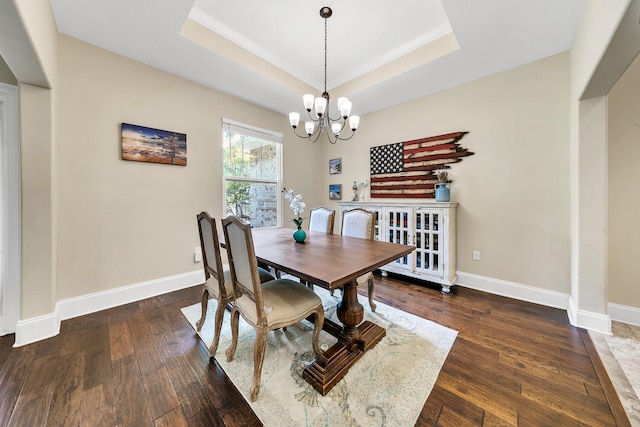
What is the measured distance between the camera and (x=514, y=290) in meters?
2.59

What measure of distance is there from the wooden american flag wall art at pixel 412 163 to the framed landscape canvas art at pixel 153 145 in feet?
9.19

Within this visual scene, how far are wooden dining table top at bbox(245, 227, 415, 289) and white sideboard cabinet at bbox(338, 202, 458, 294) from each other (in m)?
1.10

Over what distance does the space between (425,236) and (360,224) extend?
106 centimetres

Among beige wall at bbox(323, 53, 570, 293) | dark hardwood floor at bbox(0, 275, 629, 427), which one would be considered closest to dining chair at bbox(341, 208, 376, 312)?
dark hardwood floor at bbox(0, 275, 629, 427)

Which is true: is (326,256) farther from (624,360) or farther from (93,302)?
(93,302)

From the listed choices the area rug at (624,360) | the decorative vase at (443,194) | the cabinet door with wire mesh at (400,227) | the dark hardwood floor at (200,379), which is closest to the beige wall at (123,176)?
the dark hardwood floor at (200,379)

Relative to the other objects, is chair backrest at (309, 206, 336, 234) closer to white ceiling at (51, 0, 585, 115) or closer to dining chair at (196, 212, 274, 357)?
dining chair at (196, 212, 274, 357)

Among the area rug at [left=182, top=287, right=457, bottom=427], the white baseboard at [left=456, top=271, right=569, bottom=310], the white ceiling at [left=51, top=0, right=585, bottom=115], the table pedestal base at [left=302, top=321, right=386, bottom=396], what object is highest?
the white ceiling at [left=51, top=0, right=585, bottom=115]

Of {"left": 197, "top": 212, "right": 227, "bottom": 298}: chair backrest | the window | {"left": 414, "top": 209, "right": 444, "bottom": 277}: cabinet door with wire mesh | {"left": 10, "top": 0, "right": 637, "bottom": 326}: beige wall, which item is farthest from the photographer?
the window

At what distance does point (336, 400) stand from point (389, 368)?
0.46 meters

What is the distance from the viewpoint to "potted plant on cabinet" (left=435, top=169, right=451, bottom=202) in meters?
2.88

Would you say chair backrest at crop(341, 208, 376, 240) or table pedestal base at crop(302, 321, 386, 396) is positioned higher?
chair backrest at crop(341, 208, 376, 240)

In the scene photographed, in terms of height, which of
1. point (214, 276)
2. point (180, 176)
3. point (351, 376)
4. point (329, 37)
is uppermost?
point (329, 37)

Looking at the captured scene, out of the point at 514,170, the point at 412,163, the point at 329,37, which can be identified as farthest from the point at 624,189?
the point at 329,37
